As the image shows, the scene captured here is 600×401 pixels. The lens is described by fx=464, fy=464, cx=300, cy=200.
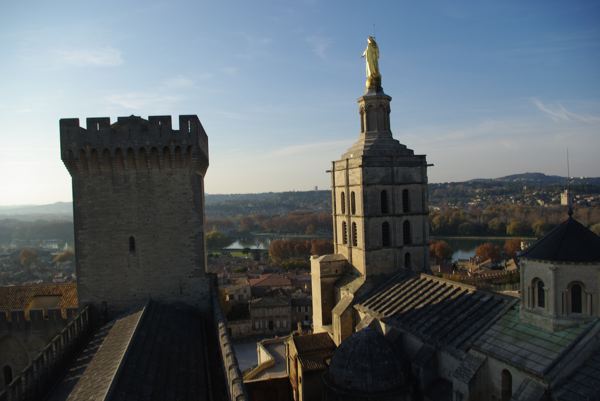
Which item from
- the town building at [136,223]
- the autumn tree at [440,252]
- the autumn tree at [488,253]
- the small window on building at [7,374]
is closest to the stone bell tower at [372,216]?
the town building at [136,223]

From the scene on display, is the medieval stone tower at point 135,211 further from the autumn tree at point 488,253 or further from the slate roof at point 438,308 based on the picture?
the autumn tree at point 488,253

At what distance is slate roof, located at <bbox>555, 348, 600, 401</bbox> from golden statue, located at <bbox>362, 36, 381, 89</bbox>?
16.6 meters

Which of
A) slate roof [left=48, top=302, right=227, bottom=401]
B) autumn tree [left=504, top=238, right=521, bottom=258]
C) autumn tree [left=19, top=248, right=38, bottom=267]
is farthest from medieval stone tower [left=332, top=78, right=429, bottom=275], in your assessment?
autumn tree [left=19, top=248, right=38, bottom=267]

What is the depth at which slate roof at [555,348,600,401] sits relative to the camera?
1023cm

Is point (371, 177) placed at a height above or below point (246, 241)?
above

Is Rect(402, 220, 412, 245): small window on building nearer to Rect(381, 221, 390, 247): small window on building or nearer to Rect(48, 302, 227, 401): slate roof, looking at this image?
Rect(381, 221, 390, 247): small window on building

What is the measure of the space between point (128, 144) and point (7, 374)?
977 centimetres

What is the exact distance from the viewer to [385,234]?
22984 mm

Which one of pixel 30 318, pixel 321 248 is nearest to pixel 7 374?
pixel 30 318

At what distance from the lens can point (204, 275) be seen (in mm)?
18953

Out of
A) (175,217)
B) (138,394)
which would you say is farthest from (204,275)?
(138,394)

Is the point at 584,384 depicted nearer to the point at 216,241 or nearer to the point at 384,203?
the point at 384,203

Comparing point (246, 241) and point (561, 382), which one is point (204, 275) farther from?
point (246, 241)

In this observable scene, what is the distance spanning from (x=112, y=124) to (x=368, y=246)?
12568mm
